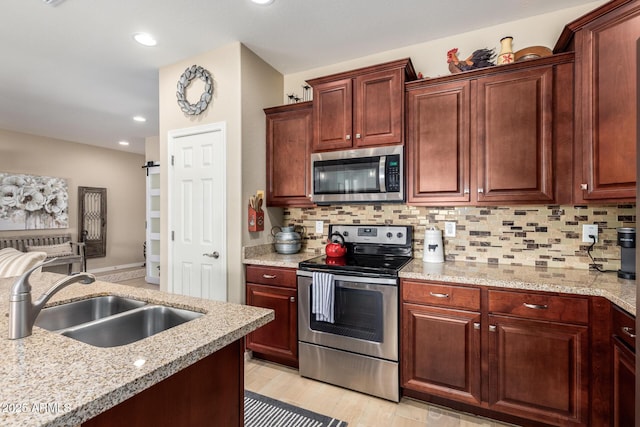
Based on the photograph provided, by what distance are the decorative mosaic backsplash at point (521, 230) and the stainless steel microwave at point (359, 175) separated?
36cm

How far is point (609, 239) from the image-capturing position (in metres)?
2.11

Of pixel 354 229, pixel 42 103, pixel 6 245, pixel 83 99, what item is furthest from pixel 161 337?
pixel 6 245

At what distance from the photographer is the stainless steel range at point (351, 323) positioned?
2.14 m

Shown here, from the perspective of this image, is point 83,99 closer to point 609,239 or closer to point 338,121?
point 338,121

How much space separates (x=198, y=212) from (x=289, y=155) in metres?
0.99

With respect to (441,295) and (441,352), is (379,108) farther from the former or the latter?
(441,352)

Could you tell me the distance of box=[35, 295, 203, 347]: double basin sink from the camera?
4.00 ft

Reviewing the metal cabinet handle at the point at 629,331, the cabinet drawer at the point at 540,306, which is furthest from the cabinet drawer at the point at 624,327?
the cabinet drawer at the point at 540,306

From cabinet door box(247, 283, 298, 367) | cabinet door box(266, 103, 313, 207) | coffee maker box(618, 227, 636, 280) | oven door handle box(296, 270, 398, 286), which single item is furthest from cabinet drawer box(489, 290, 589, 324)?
cabinet door box(266, 103, 313, 207)

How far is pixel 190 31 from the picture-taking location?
97.0 inches

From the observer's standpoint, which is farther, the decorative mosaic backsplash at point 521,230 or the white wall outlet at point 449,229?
the white wall outlet at point 449,229

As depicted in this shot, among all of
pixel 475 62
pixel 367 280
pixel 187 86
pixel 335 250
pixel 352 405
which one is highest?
pixel 187 86

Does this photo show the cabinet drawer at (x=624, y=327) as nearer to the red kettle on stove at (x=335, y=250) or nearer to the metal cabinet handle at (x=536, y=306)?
the metal cabinet handle at (x=536, y=306)

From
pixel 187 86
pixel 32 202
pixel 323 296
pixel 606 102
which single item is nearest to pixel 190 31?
pixel 187 86
